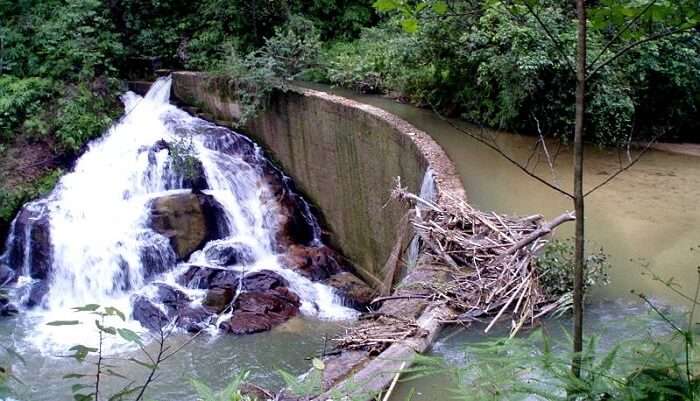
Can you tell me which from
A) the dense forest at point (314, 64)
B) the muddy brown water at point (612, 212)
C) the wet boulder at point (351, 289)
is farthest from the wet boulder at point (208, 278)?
the muddy brown water at point (612, 212)

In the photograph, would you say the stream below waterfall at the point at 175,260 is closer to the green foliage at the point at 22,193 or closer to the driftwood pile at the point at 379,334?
the green foliage at the point at 22,193

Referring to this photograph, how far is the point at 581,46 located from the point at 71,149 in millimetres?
12055

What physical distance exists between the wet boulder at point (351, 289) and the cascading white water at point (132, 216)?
0.15 metres

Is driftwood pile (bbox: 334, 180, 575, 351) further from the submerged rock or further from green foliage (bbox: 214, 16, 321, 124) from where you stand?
green foliage (bbox: 214, 16, 321, 124)

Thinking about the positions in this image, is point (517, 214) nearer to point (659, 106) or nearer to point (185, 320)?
point (659, 106)

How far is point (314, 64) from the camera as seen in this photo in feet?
47.4

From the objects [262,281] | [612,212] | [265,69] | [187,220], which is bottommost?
[262,281]

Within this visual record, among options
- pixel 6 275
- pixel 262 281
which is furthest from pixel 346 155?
pixel 6 275

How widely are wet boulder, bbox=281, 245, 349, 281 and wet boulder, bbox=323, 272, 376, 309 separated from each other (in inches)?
6.7

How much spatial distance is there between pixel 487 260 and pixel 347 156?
19.1 feet

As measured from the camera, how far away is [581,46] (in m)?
2.15

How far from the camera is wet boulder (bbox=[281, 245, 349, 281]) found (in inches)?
434

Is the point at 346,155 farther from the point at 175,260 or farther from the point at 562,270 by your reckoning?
the point at 562,270

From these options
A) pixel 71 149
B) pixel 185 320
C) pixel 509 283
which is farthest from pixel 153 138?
pixel 509 283
